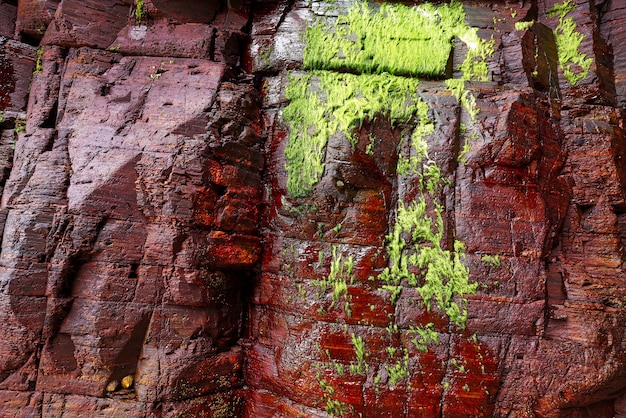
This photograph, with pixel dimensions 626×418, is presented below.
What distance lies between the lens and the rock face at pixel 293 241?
13.4ft

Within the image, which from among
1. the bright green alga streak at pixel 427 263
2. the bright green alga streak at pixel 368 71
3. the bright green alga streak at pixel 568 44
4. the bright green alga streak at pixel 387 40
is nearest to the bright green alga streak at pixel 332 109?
the bright green alga streak at pixel 368 71

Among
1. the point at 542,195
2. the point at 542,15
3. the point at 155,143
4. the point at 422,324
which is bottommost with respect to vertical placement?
the point at 422,324

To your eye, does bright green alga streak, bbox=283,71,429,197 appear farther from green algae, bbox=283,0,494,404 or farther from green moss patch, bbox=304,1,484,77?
green moss patch, bbox=304,1,484,77

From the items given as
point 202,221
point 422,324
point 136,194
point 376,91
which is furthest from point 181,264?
point 376,91

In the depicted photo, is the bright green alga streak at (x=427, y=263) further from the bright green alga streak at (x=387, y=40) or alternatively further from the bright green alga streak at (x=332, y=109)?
the bright green alga streak at (x=387, y=40)

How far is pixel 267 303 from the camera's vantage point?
4.64 m

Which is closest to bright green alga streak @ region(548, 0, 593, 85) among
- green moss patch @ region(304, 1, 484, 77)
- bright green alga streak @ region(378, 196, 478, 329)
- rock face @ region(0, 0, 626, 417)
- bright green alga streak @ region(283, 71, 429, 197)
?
rock face @ region(0, 0, 626, 417)

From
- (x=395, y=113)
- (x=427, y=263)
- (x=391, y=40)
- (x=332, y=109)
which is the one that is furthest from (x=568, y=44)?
(x=427, y=263)

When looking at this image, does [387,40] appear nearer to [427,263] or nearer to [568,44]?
[568,44]

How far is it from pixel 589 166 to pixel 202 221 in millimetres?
5125

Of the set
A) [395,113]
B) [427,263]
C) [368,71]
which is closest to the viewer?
[427,263]

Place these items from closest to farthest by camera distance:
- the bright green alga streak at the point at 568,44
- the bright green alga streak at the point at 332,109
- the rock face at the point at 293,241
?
the rock face at the point at 293,241
the bright green alga streak at the point at 332,109
the bright green alga streak at the point at 568,44

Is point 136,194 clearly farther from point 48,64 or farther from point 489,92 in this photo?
point 489,92

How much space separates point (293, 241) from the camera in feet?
14.8
